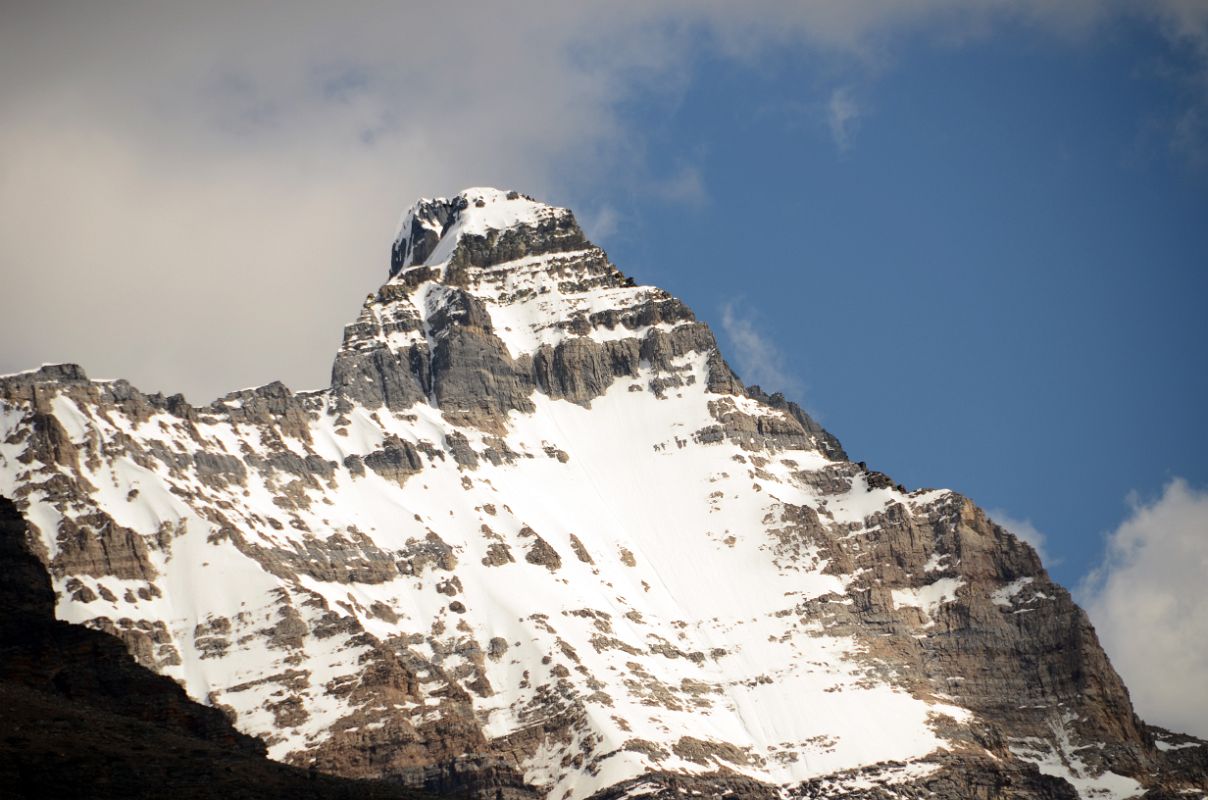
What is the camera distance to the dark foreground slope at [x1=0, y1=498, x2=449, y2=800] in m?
118

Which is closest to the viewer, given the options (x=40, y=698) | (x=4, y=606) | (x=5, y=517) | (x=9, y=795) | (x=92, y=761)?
(x=9, y=795)

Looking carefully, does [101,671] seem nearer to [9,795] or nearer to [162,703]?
[162,703]

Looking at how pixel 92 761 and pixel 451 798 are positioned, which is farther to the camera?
pixel 451 798

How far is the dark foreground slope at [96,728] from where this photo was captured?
388ft

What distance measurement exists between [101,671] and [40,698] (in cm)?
1034

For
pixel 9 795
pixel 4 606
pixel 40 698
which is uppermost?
pixel 4 606

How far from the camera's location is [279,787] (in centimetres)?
12319

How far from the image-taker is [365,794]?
401ft

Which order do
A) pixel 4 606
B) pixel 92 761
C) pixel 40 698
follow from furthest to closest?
1. pixel 4 606
2. pixel 40 698
3. pixel 92 761

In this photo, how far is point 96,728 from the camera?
413ft

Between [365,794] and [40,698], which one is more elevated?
[40,698]

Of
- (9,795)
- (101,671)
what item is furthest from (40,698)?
(9,795)

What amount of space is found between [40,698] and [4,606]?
11899 mm

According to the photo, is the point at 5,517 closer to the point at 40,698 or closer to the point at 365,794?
the point at 40,698
